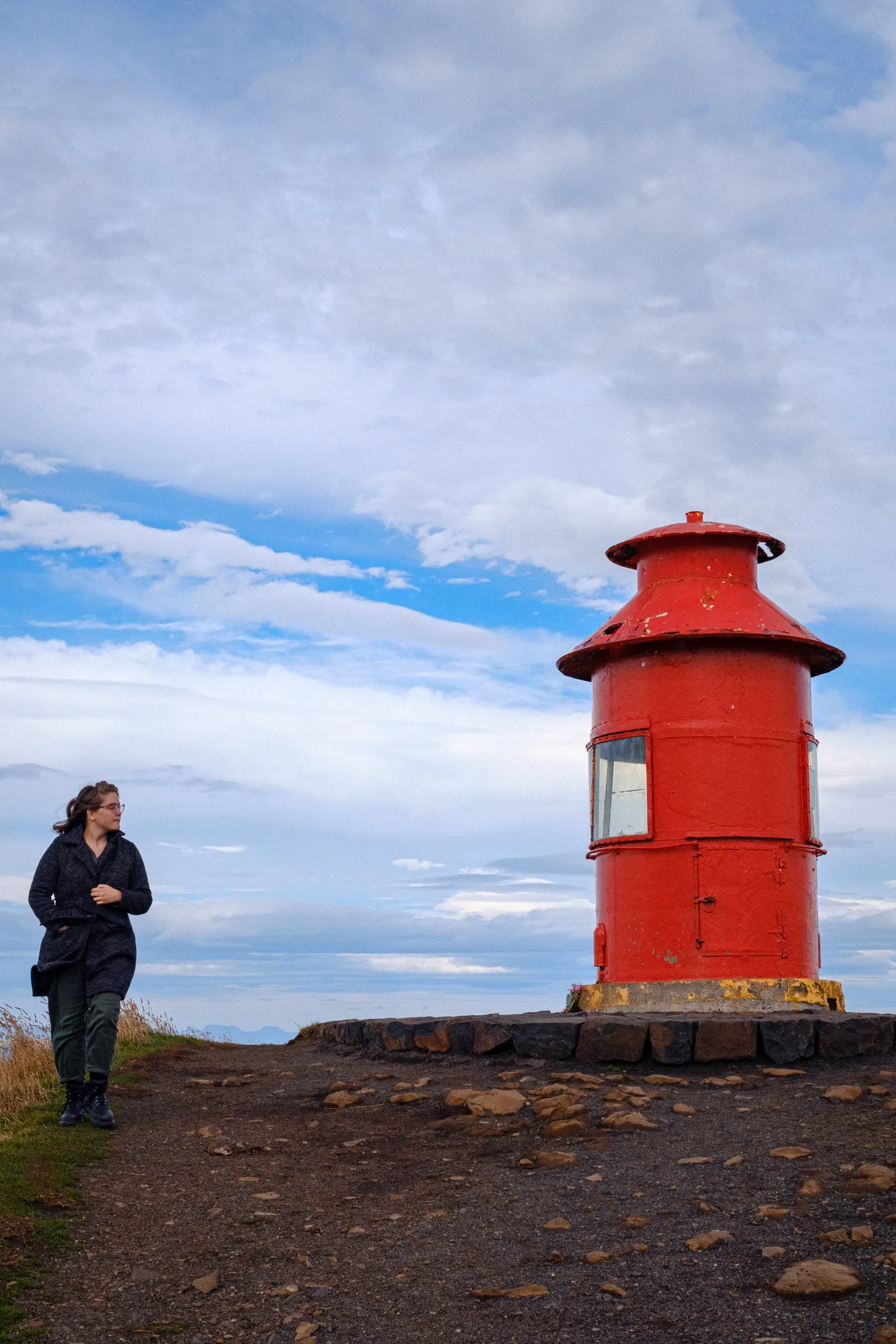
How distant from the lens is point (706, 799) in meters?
11.1

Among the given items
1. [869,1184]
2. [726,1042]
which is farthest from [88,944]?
[869,1184]

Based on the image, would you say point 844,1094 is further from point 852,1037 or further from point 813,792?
point 813,792

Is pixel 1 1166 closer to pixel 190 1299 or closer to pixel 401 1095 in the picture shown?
pixel 190 1299

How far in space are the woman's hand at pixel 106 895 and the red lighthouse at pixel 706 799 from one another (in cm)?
504

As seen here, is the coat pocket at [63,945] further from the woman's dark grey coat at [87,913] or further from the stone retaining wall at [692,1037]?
the stone retaining wall at [692,1037]

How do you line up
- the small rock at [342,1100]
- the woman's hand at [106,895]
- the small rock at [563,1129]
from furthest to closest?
1. the small rock at [342,1100]
2. the woman's hand at [106,895]
3. the small rock at [563,1129]

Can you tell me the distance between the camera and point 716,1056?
9.22m

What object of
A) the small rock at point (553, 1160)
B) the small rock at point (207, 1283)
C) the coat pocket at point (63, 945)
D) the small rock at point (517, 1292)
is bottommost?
the small rock at point (207, 1283)

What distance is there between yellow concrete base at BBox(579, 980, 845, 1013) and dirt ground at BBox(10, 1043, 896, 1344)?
152 centimetres

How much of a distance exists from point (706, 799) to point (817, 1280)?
21.4 feet

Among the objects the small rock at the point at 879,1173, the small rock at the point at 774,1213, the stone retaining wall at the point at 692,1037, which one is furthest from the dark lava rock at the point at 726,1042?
the small rock at the point at 774,1213

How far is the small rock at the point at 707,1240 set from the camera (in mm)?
5278

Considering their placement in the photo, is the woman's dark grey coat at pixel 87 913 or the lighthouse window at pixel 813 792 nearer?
the woman's dark grey coat at pixel 87 913

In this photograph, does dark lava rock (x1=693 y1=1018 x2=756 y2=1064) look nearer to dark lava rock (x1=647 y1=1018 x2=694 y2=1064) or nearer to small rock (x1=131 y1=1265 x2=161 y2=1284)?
dark lava rock (x1=647 y1=1018 x2=694 y2=1064)
